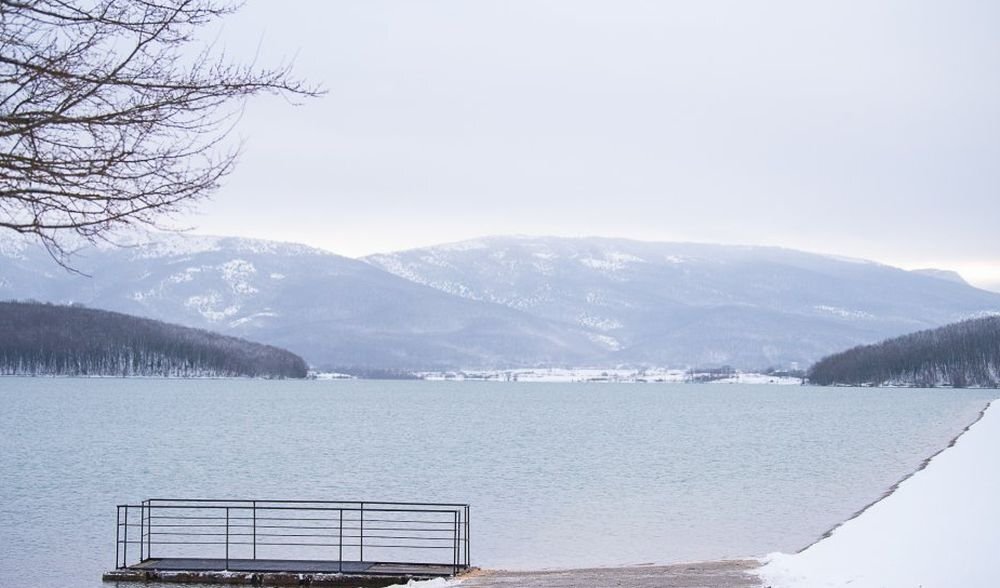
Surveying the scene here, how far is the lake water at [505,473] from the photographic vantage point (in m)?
39.7

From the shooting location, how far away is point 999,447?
55.4 m

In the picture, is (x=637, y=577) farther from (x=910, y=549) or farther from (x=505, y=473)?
(x=505, y=473)

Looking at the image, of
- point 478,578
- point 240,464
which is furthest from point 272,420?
point 478,578

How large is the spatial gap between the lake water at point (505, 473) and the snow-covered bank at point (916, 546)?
15.8 ft

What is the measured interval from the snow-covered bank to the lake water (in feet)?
15.8

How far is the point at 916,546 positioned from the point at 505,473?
44174 mm

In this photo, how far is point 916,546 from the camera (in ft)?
80.8

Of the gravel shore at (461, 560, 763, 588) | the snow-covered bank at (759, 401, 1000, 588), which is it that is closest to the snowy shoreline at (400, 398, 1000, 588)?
the snow-covered bank at (759, 401, 1000, 588)

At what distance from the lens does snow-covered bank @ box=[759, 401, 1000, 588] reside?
1972 centimetres

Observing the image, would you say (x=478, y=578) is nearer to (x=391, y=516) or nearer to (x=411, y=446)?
(x=391, y=516)

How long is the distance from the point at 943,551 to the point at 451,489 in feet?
122

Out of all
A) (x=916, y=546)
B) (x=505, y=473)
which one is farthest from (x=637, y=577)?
(x=505, y=473)

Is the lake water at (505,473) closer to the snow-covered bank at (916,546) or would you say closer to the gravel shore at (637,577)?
the snow-covered bank at (916,546)

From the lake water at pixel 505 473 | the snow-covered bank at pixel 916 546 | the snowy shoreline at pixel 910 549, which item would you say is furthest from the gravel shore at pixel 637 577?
the lake water at pixel 505 473
